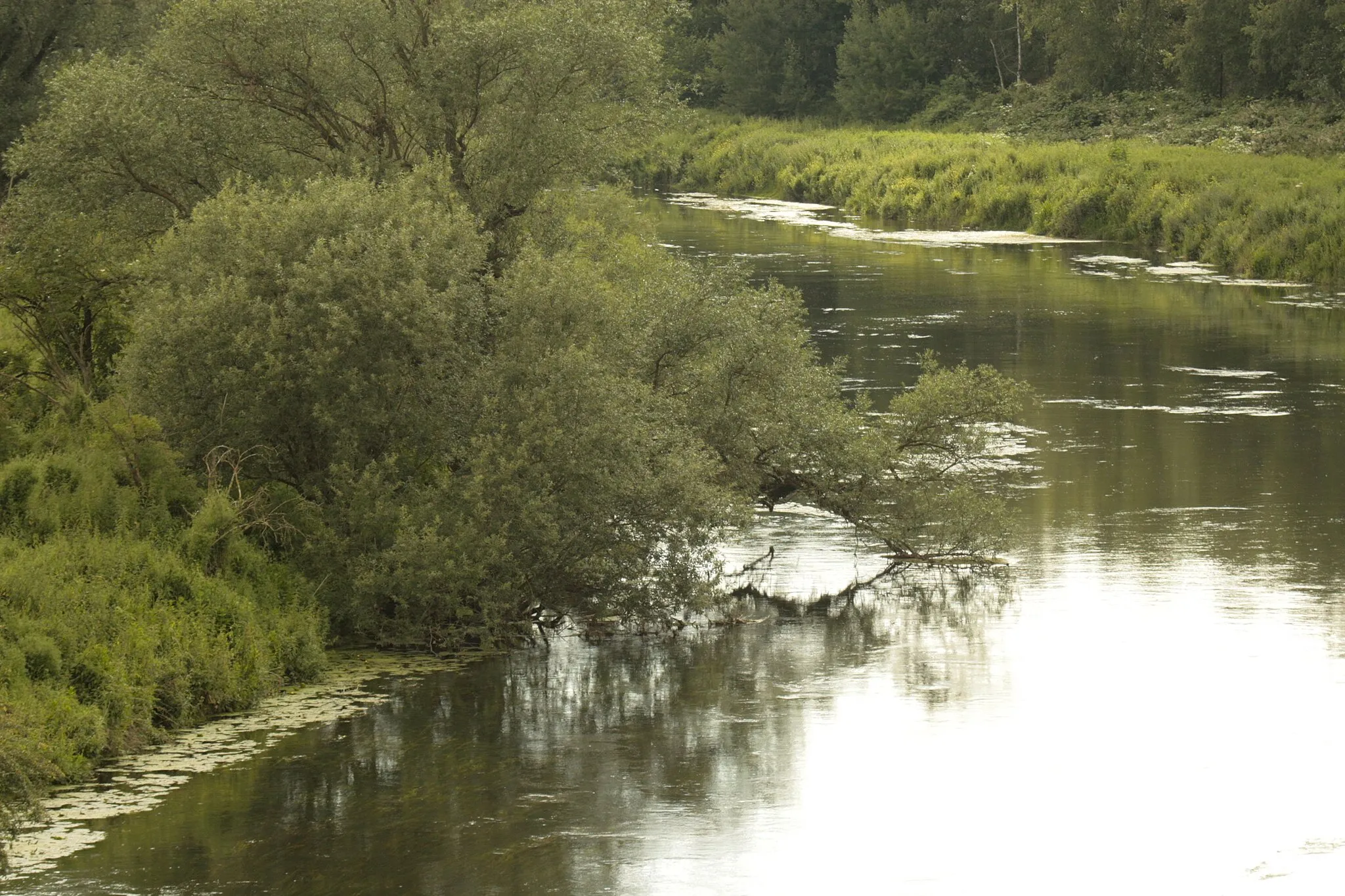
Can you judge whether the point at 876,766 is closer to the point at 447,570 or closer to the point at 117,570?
the point at 447,570

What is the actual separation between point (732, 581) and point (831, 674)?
3355mm

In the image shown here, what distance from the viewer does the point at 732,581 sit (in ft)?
64.4

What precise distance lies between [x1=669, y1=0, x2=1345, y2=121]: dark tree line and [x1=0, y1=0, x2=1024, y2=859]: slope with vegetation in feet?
131

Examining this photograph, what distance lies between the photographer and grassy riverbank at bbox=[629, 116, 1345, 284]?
146ft

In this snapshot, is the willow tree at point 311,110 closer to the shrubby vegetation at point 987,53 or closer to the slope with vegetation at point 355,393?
the slope with vegetation at point 355,393

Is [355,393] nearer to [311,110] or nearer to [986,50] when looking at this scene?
[311,110]

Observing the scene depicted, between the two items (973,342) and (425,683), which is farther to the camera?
(973,342)

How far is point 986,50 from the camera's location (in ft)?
293

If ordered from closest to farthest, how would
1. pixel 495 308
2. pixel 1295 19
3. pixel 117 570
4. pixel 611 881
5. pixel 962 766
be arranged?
1. pixel 611 881
2. pixel 962 766
3. pixel 117 570
4. pixel 495 308
5. pixel 1295 19

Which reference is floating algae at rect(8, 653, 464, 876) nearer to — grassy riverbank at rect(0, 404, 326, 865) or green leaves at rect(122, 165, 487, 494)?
grassy riverbank at rect(0, 404, 326, 865)

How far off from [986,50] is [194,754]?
81.7 metres

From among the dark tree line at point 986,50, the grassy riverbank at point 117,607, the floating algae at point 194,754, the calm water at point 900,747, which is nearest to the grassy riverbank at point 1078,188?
the dark tree line at point 986,50

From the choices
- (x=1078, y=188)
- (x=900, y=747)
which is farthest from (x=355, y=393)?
(x=1078, y=188)

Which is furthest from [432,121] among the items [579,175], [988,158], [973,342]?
[988,158]
